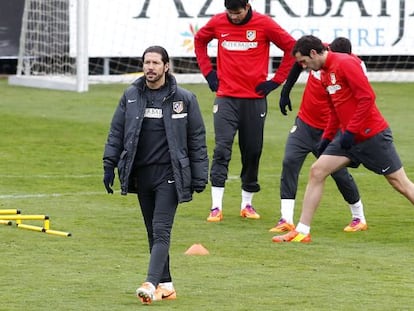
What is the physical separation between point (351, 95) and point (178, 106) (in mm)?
2720

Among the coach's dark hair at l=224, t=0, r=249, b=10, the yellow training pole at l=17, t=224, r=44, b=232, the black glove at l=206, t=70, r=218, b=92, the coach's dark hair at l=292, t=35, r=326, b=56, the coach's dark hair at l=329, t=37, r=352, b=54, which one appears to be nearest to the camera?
the coach's dark hair at l=292, t=35, r=326, b=56

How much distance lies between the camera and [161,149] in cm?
984

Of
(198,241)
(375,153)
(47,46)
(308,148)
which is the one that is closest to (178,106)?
(375,153)

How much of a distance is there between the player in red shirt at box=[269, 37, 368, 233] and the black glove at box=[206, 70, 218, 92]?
113 centimetres

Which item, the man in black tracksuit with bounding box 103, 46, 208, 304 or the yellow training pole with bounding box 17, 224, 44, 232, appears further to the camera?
the yellow training pole with bounding box 17, 224, 44, 232

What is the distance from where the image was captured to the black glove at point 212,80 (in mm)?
14328

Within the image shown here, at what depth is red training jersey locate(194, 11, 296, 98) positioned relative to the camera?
14.2 m

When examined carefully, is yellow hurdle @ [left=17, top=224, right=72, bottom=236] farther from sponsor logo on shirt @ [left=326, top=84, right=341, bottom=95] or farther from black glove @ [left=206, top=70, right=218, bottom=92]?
sponsor logo on shirt @ [left=326, top=84, right=341, bottom=95]

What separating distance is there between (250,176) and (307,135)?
1206mm

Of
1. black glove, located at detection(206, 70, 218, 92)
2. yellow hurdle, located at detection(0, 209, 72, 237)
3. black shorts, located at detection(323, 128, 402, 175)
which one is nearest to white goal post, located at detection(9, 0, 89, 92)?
black glove, located at detection(206, 70, 218, 92)

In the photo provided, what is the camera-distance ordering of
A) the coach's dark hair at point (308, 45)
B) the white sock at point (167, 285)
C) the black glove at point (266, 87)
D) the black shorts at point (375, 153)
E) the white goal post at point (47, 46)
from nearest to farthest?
the white sock at point (167, 285) < the coach's dark hair at point (308, 45) < the black shorts at point (375, 153) < the black glove at point (266, 87) < the white goal post at point (47, 46)

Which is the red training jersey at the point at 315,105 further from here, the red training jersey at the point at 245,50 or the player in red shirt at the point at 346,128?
the red training jersey at the point at 245,50

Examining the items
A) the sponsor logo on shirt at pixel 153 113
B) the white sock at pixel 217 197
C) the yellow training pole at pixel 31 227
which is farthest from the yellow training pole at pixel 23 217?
the sponsor logo on shirt at pixel 153 113

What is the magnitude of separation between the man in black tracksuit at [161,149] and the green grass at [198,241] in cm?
55
